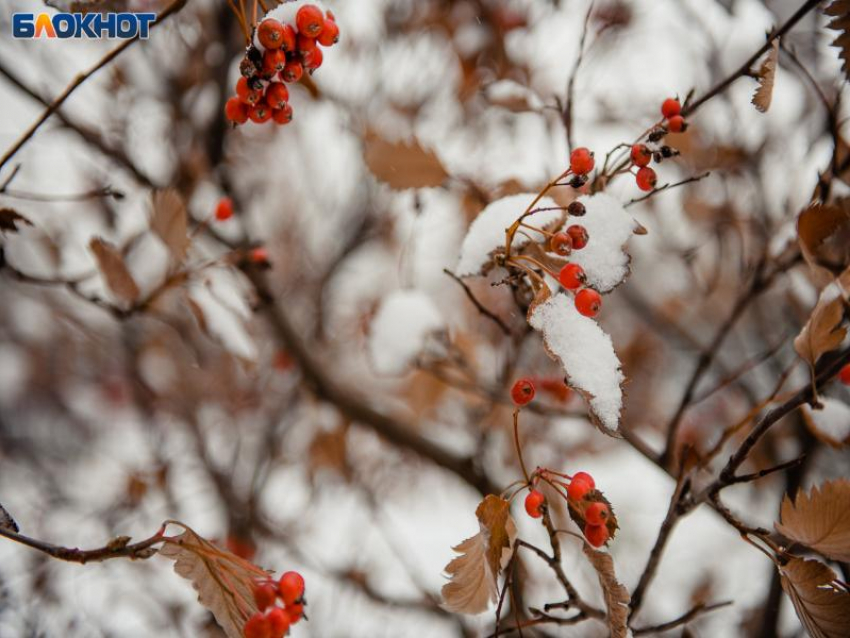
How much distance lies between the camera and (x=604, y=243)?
687mm

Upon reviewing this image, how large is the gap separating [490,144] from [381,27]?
0.64m

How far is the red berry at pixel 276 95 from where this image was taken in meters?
0.75

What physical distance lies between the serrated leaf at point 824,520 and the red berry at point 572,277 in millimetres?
327

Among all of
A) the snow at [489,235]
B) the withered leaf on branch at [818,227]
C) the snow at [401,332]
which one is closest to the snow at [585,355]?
the snow at [489,235]

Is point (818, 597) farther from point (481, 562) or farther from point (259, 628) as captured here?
point (259, 628)

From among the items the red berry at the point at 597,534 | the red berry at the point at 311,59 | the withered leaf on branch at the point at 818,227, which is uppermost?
the withered leaf on branch at the point at 818,227

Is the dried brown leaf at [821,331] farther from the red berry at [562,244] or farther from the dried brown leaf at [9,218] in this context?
the dried brown leaf at [9,218]

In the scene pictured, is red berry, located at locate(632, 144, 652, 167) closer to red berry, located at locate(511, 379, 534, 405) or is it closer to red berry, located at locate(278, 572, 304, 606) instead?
red berry, located at locate(511, 379, 534, 405)

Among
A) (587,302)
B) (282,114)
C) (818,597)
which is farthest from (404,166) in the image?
(818,597)

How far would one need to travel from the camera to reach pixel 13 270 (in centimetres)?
106

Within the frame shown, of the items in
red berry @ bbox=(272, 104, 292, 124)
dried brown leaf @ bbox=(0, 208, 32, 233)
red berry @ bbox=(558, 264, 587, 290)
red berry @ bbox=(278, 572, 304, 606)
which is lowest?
red berry @ bbox=(278, 572, 304, 606)

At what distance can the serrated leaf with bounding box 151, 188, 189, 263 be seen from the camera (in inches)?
38.5

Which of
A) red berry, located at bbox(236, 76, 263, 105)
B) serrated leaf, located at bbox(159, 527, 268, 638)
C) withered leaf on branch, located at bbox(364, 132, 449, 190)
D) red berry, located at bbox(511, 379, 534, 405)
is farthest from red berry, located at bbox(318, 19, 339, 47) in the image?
serrated leaf, located at bbox(159, 527, 268, 638)

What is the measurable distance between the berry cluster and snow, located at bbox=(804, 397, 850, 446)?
746 mm
